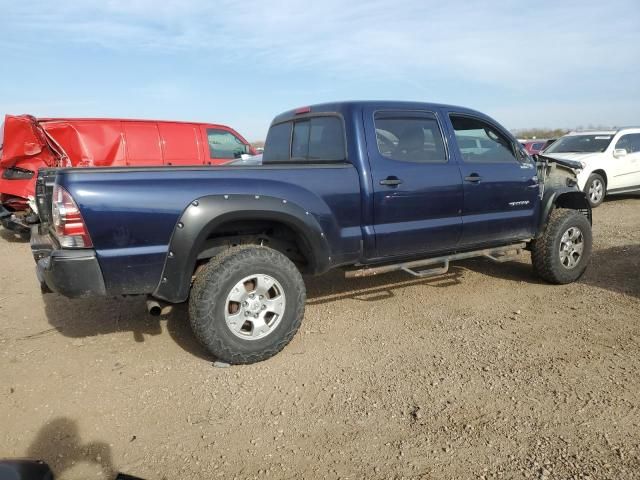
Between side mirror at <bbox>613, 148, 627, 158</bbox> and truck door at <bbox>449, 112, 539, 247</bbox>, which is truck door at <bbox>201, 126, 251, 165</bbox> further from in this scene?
side mirror at <bbox>613, 148, 627, 158</bbox>

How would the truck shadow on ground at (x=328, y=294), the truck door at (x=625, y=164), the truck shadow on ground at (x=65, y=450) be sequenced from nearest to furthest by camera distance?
the truck shadow on ground at (x=65, y=450)
the truck shadow on ground at (x=328, y=294)
the truck door at (x=625, y=164)

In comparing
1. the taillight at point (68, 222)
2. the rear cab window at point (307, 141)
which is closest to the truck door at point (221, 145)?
the rear cab window at point (307, 141)

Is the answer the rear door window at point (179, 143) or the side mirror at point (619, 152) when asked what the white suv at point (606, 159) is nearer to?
the side mirror at point (619, 152)

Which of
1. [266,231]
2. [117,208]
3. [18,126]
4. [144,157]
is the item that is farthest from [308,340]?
[18,126]

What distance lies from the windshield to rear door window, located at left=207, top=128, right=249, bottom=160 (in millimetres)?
7098

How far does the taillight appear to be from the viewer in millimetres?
2750

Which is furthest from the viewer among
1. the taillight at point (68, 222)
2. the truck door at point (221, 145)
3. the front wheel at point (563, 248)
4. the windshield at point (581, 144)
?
the windshield at point (581, 144)

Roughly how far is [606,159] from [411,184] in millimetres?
8383

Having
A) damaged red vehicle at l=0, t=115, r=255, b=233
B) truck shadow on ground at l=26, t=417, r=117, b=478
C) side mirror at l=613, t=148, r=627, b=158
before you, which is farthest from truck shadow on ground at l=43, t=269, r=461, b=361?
side mirror at l=613, t=148, r=627, b=158

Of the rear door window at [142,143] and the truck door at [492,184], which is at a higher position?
the rear door window at [142,143]

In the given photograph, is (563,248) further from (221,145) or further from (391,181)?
(221,145)

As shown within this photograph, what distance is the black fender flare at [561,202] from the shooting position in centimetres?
480

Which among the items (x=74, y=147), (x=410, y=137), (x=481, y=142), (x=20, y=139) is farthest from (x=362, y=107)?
(x=20, y=139)

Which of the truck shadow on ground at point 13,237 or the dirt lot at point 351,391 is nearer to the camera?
the dirt lot at point 351,391
